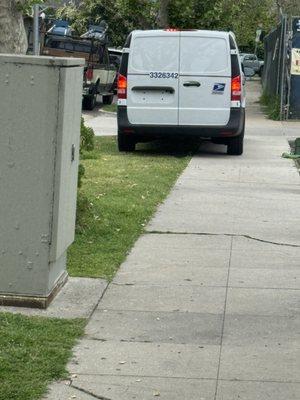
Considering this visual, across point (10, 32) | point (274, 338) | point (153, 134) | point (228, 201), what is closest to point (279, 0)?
point (153, 134)

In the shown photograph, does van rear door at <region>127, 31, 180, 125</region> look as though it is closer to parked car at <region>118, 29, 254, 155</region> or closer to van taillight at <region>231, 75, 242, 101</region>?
parked car at <region>118, 29, 254, 155</region>

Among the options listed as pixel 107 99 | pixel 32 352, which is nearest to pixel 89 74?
pixel 107 99

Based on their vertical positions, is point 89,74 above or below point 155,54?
below

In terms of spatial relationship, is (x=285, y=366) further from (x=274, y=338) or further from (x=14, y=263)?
(x=14, y=263)

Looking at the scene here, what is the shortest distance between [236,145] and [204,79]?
4.77 feet

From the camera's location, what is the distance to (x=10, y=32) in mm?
9281

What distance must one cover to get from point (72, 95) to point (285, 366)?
243 cm

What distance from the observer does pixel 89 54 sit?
3127 cm

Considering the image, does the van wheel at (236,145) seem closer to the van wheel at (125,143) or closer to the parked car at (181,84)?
the parked car at (181,84)

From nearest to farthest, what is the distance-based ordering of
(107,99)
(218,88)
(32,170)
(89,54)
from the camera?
1. (32,170)
2. (218,88)
3. (89,54)
4. (107,99)

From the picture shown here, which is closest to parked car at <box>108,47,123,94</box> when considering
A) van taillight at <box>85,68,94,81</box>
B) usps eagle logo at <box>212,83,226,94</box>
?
van taillight at <box>85,68,94,81</box>

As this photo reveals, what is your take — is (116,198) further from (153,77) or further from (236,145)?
(236,145)

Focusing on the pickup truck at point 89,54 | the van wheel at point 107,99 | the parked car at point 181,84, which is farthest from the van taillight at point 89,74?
the parked car at point 181,84

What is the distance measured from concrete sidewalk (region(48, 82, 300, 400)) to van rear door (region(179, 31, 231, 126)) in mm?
4541
